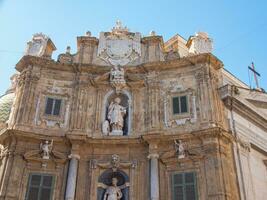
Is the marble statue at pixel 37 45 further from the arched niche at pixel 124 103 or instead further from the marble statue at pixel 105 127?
the marble statue at pixel 105 127

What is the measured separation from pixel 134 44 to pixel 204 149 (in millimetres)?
6839

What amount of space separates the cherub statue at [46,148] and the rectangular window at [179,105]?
5426mm

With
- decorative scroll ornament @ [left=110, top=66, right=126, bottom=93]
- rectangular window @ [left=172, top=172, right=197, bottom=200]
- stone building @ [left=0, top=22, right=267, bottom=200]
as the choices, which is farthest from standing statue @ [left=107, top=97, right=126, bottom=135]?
rectangular window @ [left=172, top=172, right=197, bottom=200]

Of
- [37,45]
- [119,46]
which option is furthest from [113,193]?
[37,45]

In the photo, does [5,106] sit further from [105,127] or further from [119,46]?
[105,127]

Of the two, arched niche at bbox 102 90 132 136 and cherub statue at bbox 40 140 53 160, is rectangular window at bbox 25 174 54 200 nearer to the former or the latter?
cherub statue at bbox 40 140 53 160

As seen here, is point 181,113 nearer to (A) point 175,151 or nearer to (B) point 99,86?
(A) point 175,151

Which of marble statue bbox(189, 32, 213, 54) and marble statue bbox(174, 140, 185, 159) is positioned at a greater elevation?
marble statue bbox(189, 32, 213, 54)

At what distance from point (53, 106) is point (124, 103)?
10.5ft

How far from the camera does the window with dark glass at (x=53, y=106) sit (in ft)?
56.4

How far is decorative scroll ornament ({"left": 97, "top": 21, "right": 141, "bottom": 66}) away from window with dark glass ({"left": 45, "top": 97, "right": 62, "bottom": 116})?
333 cm

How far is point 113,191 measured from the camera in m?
15.2

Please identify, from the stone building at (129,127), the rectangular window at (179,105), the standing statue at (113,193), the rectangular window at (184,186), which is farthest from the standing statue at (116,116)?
the rectangular window at (184,186)

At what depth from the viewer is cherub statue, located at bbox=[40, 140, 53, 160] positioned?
15629 millimetres
